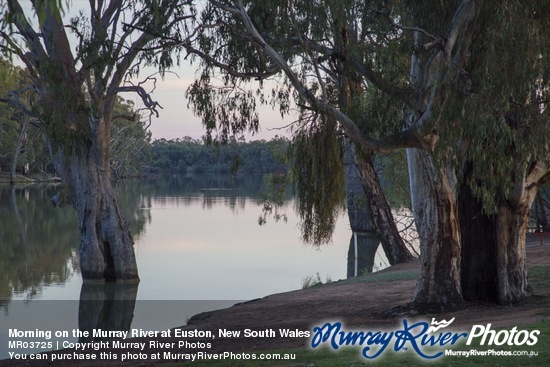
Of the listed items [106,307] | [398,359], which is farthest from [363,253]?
[398,359]

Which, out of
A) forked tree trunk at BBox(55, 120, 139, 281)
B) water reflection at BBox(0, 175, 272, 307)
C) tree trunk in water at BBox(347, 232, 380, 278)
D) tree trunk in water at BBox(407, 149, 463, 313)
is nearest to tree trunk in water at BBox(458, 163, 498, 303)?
tree trunk in water at BBox(407, 149, 463, 313)

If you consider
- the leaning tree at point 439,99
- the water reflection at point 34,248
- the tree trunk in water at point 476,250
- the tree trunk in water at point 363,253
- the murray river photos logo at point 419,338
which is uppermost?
the leaning tree at point 439,99

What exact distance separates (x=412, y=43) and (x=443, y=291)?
2259 mm

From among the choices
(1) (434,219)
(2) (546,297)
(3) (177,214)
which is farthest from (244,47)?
(3) (177,214)

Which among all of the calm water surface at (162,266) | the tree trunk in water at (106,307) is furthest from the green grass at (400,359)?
the tree trunk in water at (106,307)

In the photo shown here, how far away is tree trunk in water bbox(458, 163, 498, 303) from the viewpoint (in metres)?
7.98

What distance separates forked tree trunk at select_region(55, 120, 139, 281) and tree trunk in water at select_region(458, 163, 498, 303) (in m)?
6.71

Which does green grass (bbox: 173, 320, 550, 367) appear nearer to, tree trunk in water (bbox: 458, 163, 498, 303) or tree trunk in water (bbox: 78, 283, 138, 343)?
tree trunk in water (bbox: 458, 163, 498, 303)

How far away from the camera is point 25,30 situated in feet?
42.4

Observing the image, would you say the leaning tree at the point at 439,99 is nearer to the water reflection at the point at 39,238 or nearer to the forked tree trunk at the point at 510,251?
the forked tree trunk at the point at 510,251

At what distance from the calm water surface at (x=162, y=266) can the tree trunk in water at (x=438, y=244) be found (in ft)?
12.0

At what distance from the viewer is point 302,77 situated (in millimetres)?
9375

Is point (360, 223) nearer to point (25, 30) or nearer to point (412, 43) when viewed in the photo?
point (25, 30)

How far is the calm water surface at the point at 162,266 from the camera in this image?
36.3ft
